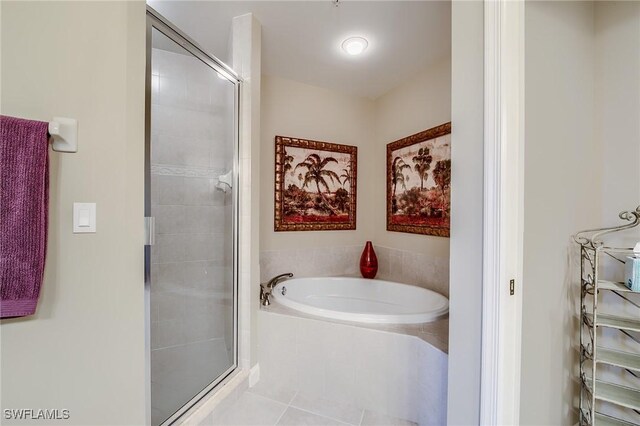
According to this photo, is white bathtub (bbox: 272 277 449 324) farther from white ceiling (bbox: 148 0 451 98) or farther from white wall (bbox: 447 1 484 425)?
white ceiling (bbox: 148 0 451 98)

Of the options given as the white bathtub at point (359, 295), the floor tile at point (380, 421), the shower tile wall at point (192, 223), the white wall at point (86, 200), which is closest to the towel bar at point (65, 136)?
the white wall at point (86, 200)

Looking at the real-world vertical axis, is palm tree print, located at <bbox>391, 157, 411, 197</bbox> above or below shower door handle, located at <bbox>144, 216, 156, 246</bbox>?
above

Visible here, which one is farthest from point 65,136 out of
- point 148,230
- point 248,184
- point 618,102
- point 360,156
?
point 360,156

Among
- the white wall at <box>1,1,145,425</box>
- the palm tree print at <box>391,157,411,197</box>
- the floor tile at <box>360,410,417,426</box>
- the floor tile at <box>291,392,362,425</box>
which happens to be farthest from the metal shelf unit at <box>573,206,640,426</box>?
the white wall at <box>1,1,145,425</box>

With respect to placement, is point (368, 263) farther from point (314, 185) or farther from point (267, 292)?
point (267, 292)

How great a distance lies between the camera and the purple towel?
0.80 m

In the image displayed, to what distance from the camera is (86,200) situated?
954 mm

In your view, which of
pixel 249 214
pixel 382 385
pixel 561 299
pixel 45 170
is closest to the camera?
pixel 45 170

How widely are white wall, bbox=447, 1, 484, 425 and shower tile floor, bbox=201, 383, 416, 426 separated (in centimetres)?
71

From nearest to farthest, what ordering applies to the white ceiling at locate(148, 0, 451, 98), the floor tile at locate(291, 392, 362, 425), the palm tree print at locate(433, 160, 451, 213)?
1. the floor tile at locate(291, 392, 362, 425)
2. the white ceiling at locate(148, 0, 451, 98)
3. the palm tree print at locate(433, 160, 451, 213)

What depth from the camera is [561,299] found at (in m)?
1.12

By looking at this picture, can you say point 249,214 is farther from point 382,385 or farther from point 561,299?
point 561,299

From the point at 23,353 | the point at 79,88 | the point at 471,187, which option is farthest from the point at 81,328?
the point at 471,187

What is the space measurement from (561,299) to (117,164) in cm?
194
